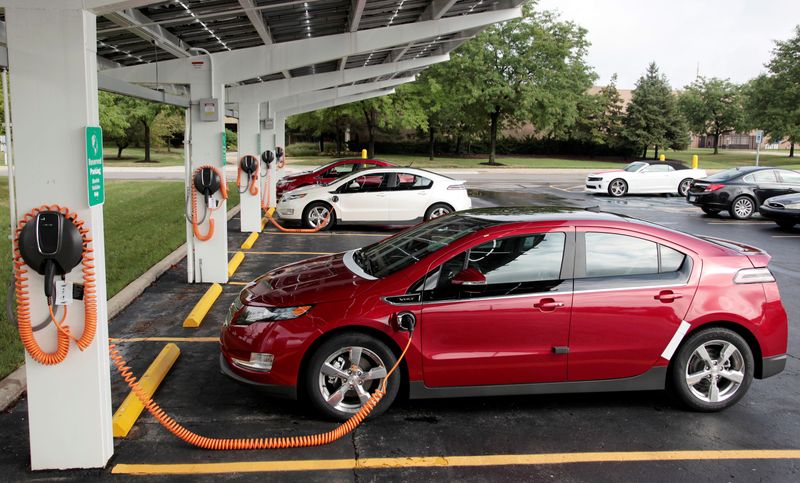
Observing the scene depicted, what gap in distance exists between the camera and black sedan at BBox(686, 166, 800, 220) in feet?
60.7

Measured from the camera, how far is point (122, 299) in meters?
8.01

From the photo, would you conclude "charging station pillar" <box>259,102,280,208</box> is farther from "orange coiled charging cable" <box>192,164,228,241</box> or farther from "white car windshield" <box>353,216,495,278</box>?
"white car windshield" <box>353,216,495,278</box>

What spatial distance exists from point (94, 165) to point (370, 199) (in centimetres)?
1101

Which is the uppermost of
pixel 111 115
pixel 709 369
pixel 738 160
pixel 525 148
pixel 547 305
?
pixel 111 115

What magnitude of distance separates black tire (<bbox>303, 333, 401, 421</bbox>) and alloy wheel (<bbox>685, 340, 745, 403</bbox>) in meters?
2.33

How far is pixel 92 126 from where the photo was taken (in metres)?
4.04

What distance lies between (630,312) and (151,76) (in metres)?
7.32

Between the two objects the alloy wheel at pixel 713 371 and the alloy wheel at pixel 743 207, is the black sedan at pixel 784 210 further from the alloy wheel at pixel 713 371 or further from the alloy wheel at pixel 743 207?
the alloy wheel at pixel 713 371

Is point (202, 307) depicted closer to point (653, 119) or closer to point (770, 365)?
point (770, 365)

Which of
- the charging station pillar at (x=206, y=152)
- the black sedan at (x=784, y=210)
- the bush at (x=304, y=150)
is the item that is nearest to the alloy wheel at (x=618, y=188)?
the black sedan at (x=784, y=210)

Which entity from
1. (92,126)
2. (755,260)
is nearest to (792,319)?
(755,260)

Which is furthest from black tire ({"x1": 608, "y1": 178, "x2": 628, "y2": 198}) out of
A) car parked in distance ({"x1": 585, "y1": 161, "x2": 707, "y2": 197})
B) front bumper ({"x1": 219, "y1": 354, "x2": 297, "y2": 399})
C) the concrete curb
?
front bumper ({"x1": 219, "y1": 354, "x2": 297, "y2": 399})

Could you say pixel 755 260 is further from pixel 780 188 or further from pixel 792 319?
pixel 780 188

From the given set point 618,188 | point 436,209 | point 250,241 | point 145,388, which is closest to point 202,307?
point 145,388
